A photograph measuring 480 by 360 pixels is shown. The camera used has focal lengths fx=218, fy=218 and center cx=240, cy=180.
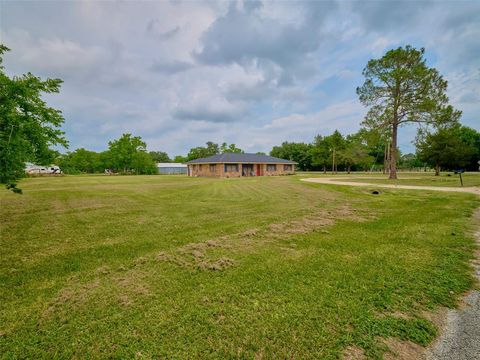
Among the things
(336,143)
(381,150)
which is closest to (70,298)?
(336,143)

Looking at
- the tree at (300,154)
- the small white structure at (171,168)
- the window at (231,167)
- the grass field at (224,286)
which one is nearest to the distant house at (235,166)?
the window at (231,167)

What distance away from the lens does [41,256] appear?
15.3 ft

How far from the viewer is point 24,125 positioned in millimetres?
5246

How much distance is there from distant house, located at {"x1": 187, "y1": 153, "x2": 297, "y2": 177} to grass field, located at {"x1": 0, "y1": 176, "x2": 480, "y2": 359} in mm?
28656

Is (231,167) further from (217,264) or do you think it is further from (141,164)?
(141,164)

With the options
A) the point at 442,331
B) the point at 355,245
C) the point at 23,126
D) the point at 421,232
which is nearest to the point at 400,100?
the point at 421,232

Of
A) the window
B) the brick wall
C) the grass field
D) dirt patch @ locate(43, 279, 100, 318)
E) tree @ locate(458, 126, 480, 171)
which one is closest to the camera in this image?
the grass field

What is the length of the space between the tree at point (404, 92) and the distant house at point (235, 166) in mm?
19180

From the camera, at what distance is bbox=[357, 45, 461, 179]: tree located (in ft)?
66.1

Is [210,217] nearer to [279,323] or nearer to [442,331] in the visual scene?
[279,323]

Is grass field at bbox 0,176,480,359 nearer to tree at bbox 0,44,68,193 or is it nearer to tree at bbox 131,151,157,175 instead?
tree at bbox 0,44,68,193

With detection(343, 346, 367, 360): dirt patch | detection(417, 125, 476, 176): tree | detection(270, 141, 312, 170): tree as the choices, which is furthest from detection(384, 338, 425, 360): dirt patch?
detection(270, 141, 312, 170): tree

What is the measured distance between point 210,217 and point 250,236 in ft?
8.42

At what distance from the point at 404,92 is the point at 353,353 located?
26.6 meters
